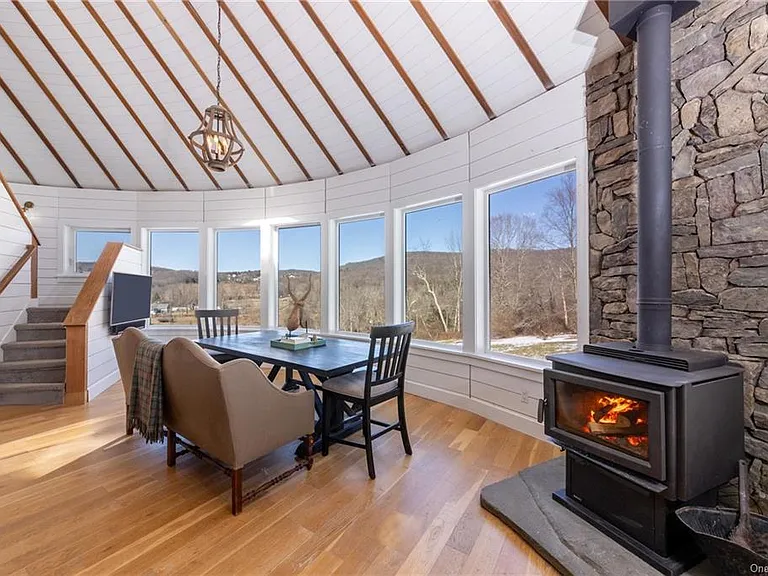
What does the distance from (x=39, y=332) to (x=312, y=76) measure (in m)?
4.42

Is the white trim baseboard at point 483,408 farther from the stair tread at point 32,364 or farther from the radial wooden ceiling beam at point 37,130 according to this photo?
the radial wooden ceiling beam at point 37,130

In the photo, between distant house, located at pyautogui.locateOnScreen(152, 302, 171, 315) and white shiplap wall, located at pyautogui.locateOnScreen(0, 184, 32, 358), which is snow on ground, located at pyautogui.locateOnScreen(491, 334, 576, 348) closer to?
distant house, located at pyautogui.locateOnScreen(152, 302, 171, 315)

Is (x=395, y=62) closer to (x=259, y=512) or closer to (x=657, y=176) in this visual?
(x=657, y=176)

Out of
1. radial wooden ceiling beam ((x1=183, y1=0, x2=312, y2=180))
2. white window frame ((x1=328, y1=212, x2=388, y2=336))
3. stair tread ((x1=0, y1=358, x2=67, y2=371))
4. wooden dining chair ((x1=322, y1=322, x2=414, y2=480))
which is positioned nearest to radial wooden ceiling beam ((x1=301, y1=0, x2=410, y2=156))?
radial wooden ceiling beam ((x1=183, y1=0, x2=312, y2=180))

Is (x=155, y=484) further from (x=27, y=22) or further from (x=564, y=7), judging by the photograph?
(x=27, y=22)

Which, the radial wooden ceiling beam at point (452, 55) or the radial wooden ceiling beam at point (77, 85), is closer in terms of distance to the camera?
the radial wooden ceiling beam at point (452, 55)

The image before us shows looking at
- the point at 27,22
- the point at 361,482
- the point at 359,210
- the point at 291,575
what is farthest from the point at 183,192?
the point at 291,575

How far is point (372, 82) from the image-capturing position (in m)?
3.84

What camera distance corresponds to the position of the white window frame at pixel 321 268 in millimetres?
5148

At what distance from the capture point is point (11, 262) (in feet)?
14.3

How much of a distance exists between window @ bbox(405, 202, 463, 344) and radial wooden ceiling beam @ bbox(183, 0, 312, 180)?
184 centimetres

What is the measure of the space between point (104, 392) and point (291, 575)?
3876mm

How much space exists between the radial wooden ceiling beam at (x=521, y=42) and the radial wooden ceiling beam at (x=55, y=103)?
5384 millimetres

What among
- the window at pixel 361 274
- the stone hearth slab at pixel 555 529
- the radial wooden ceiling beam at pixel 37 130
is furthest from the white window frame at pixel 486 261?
the radial wooden ceiling beam at pixel 37 130
